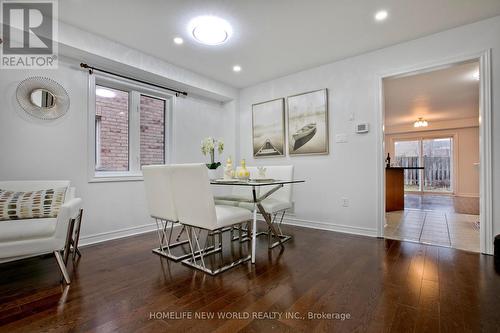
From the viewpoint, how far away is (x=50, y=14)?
2.41 m

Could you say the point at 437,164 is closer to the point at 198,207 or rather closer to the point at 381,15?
the point at 381,15

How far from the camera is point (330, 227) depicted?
3578mm

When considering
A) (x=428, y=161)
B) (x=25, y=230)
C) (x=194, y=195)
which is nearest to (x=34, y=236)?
(x=25, y=230)

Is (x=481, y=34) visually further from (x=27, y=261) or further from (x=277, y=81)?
(x=27, y=261)

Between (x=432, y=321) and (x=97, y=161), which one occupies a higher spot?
(x=97, y=161)

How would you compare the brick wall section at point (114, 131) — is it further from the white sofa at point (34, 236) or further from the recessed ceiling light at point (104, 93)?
the white sofa at point (34, 236)

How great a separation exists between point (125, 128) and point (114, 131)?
156 millimetres

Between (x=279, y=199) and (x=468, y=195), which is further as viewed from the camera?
(x=468, y=195)

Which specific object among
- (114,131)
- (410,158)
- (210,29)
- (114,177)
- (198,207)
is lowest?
(198,207)

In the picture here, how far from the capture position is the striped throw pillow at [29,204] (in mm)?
2057

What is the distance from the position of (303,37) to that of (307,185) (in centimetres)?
208

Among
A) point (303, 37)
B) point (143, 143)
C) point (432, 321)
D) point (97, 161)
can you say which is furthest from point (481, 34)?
point (97, 161)

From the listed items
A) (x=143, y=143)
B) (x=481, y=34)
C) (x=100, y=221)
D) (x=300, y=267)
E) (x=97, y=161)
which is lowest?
(x=300, y=267)

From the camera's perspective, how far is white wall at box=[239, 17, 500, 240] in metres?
2.60
